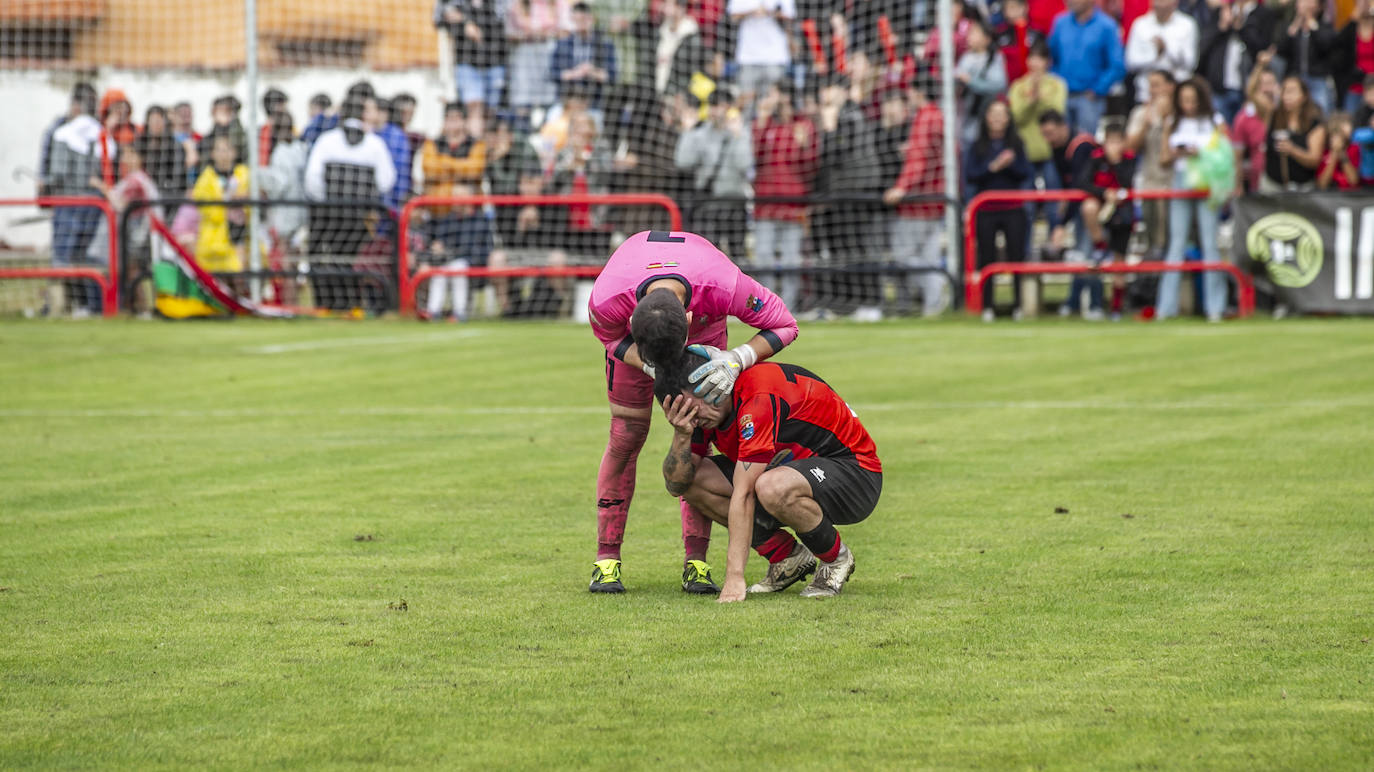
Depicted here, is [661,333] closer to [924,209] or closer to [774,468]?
[774,468]

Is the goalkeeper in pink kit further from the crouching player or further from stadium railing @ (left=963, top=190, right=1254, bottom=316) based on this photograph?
stadium railing @ (left=963, top=190, right=1254, bottom=316)

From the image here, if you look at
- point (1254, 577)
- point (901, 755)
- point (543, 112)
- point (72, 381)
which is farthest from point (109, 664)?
point (543, 112)

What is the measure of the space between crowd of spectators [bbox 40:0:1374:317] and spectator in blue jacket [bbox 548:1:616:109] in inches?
1.1

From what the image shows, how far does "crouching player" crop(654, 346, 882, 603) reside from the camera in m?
6.05

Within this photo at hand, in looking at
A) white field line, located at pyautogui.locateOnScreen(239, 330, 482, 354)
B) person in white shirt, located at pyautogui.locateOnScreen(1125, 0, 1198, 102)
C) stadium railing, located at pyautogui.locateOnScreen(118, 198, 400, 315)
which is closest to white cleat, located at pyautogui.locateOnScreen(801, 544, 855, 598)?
white field line, located at pyautogui.locateOnScreen(239, 330, 482, 354)

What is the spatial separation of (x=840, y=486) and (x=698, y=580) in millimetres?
649

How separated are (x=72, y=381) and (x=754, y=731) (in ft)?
36.8

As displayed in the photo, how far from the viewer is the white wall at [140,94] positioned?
894 inches

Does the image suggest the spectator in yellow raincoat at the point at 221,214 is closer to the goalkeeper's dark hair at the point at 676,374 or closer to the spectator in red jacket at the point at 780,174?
the spectator in red jacket at the point at 780,174

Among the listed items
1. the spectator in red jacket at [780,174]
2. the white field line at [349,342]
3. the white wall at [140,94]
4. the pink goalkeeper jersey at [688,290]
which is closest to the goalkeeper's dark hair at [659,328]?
the pink goalkeeper jersey at [688,290]

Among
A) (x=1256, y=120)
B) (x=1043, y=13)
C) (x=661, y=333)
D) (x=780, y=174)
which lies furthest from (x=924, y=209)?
(x=661, y=333)

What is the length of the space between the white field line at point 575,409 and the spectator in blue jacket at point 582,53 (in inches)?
364

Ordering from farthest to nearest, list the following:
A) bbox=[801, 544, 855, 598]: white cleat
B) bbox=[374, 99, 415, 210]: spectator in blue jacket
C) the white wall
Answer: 1. the white wall
2. bbox=[374, 99, 415, 210]: spectator in blue jacket
3. bbox=[801, 544, 855, 598]: white cleat

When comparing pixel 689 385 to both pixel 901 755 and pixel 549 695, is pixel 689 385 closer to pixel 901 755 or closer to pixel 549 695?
pixel 549 695
